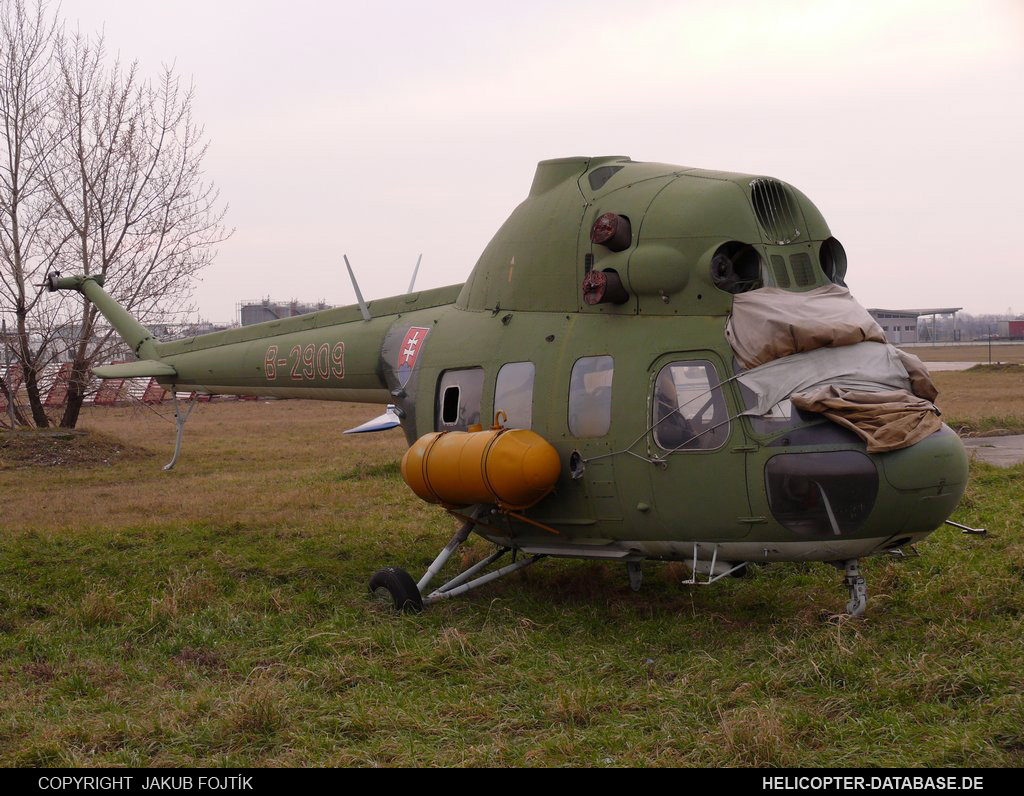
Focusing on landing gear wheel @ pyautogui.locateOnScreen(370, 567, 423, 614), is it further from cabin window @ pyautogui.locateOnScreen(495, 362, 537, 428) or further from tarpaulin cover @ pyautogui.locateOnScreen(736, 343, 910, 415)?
tarpaulin cover @ pyautogui.locateOnScreen(736, 343, 910, 415)

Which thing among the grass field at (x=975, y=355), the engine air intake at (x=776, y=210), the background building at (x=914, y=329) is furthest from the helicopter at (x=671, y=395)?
the background building at (x=914, y=329)

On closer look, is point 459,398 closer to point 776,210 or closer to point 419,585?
point 419,585

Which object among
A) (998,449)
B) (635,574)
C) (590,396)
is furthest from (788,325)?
(998,449)

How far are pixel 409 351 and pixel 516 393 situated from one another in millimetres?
2046

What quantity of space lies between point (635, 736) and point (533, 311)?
4361 mm

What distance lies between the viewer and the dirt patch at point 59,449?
21203mm

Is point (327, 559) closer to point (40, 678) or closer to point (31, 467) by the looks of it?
point (40, 678)

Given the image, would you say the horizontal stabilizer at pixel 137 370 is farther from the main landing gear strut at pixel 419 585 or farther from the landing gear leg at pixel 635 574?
the landing gear leg at pixel 635 574

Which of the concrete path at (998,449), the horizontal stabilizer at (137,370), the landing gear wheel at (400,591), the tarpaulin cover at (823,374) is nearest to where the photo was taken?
the tarpaulin cover at (823,374)

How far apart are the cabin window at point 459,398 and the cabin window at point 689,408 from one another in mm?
2106

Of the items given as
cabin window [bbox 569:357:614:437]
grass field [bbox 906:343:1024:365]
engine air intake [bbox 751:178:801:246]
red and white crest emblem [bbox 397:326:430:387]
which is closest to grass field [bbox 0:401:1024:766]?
cabin window [bbox 569:357:614:437]

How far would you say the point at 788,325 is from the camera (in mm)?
7484

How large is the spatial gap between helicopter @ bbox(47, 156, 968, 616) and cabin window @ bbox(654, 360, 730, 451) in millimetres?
13

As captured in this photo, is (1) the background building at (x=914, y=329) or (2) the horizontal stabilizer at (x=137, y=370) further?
(1) the background building at (x=914, y=329)
